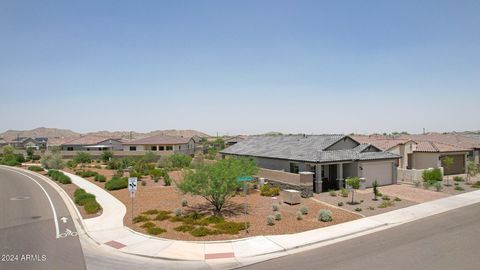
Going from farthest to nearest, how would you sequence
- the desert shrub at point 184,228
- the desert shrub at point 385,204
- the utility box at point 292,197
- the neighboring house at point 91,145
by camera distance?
the neighboring house at point 91,145, the utility box at point 292,197, the desert shrub at point 385,204, the desert shrub at point 184,228

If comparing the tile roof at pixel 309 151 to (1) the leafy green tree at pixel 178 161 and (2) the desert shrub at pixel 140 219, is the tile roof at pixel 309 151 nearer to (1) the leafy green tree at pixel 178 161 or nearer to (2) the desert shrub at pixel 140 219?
(1) the leafy green tree at pixel 178 161

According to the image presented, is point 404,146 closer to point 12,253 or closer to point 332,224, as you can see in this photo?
point 332,224

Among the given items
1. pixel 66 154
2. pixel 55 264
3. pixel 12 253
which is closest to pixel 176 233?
pixel 55 264

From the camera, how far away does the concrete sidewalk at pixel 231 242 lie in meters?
12.4

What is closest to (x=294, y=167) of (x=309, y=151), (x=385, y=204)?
(x=309, y=151)

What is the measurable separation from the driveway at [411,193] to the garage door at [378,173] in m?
1.01

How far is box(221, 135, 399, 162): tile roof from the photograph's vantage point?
89.7ft

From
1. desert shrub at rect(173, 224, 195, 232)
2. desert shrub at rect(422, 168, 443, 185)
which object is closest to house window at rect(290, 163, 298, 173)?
desert shrub at rect(422, 168, 443, 185)

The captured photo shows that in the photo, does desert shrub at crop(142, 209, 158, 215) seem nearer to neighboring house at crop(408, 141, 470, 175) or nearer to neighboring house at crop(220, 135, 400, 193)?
neighboring house at crop(220, 135, 400, 193)

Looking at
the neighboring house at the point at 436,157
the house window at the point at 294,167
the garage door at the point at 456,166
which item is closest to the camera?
the house window at the point at 294,167

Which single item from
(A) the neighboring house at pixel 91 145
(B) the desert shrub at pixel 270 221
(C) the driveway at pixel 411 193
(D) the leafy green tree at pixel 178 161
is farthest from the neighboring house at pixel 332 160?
(A) the neighboring house at pixel 91 145

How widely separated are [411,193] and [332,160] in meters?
6.68

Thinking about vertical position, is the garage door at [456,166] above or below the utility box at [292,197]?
above

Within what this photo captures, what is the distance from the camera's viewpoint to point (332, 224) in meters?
16.8
